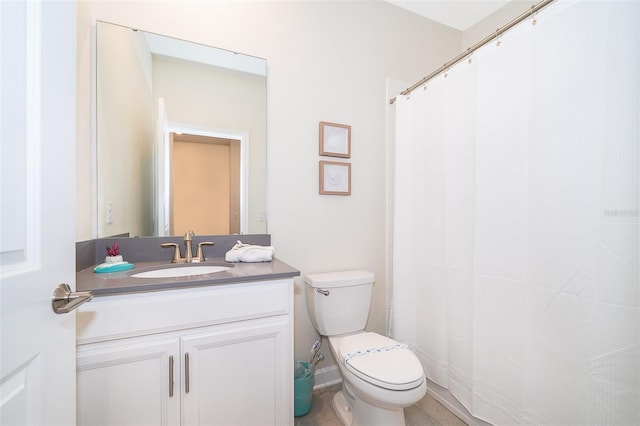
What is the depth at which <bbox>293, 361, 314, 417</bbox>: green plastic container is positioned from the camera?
1.55 meters

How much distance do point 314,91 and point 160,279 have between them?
4.59ft

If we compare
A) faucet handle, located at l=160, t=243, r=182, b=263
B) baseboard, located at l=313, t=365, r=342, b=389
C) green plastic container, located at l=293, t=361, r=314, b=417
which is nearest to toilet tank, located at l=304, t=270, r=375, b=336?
green plastic container, located at l=293, t=361, r=314, b=417

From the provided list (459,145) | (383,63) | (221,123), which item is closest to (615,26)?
(459,145)

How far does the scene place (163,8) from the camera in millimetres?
1440

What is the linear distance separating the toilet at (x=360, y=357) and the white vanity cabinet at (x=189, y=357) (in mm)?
338

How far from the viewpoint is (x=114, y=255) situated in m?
1.29

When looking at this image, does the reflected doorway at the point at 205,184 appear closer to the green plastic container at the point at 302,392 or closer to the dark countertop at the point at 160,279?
the dark countertop at the point at 160,279

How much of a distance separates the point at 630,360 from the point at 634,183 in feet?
1.87

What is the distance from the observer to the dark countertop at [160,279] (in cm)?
94

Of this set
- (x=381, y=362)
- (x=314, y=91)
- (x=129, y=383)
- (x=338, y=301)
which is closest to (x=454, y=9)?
(x=314, y=91)

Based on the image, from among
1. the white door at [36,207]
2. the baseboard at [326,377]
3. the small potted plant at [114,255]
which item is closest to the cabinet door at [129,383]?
the white door at [36,207]

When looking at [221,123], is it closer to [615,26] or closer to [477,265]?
[477,265]

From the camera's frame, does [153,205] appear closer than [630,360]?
No

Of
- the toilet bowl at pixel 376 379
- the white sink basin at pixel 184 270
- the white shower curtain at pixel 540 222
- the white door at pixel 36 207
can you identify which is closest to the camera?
the white door at pixel 36 207
